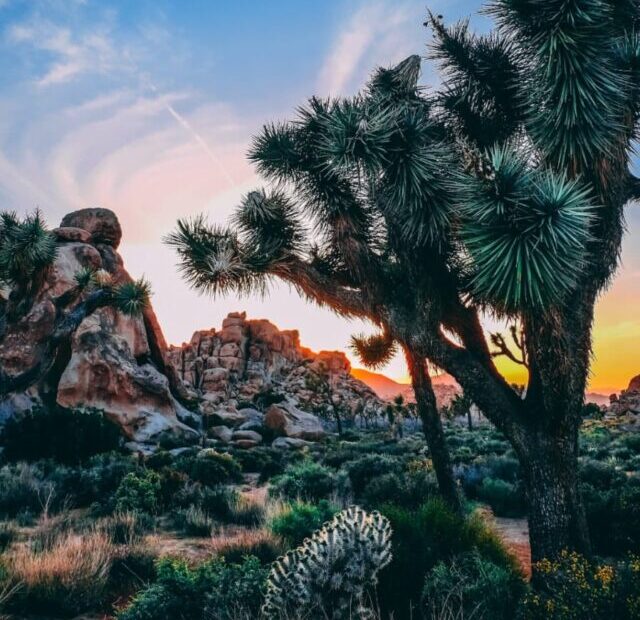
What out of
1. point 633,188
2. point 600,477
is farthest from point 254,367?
point 633,188

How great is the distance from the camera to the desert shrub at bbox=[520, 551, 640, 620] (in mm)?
3387

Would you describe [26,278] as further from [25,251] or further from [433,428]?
[433,428]

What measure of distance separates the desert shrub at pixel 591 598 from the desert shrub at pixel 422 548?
36.6 inches

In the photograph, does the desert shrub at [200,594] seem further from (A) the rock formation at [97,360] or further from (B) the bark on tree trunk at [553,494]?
(A) the rock formation at [97,360]

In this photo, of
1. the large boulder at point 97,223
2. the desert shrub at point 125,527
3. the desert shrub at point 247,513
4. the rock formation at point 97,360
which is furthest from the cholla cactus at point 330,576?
the large boulder at point 97,223

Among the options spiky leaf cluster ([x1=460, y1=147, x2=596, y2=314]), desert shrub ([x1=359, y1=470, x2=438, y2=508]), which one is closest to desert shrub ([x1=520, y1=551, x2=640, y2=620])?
spiky leaf cluster ([x1=460, y1=147, x2=596, y2=314])

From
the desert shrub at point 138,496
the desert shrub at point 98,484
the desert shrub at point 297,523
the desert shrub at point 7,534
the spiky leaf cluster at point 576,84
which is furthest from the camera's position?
the desert shrub at point 98,484

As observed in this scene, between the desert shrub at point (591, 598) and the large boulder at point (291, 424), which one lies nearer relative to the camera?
the desert shrub at point (591, 598)

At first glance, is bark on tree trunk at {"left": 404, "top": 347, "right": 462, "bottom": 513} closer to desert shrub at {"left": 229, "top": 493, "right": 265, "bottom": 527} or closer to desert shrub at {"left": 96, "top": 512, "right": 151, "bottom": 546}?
desert shrub at {"left": 229, "top": 493, "right": 265, "bottom": 527}

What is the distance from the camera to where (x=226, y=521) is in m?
8.09

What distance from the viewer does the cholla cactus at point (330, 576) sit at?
3.36 meters

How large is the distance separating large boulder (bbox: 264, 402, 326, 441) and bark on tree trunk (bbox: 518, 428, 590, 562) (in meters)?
21.5

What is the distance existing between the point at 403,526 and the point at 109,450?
12.6 m

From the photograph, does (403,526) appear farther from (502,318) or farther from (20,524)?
(20,524)
